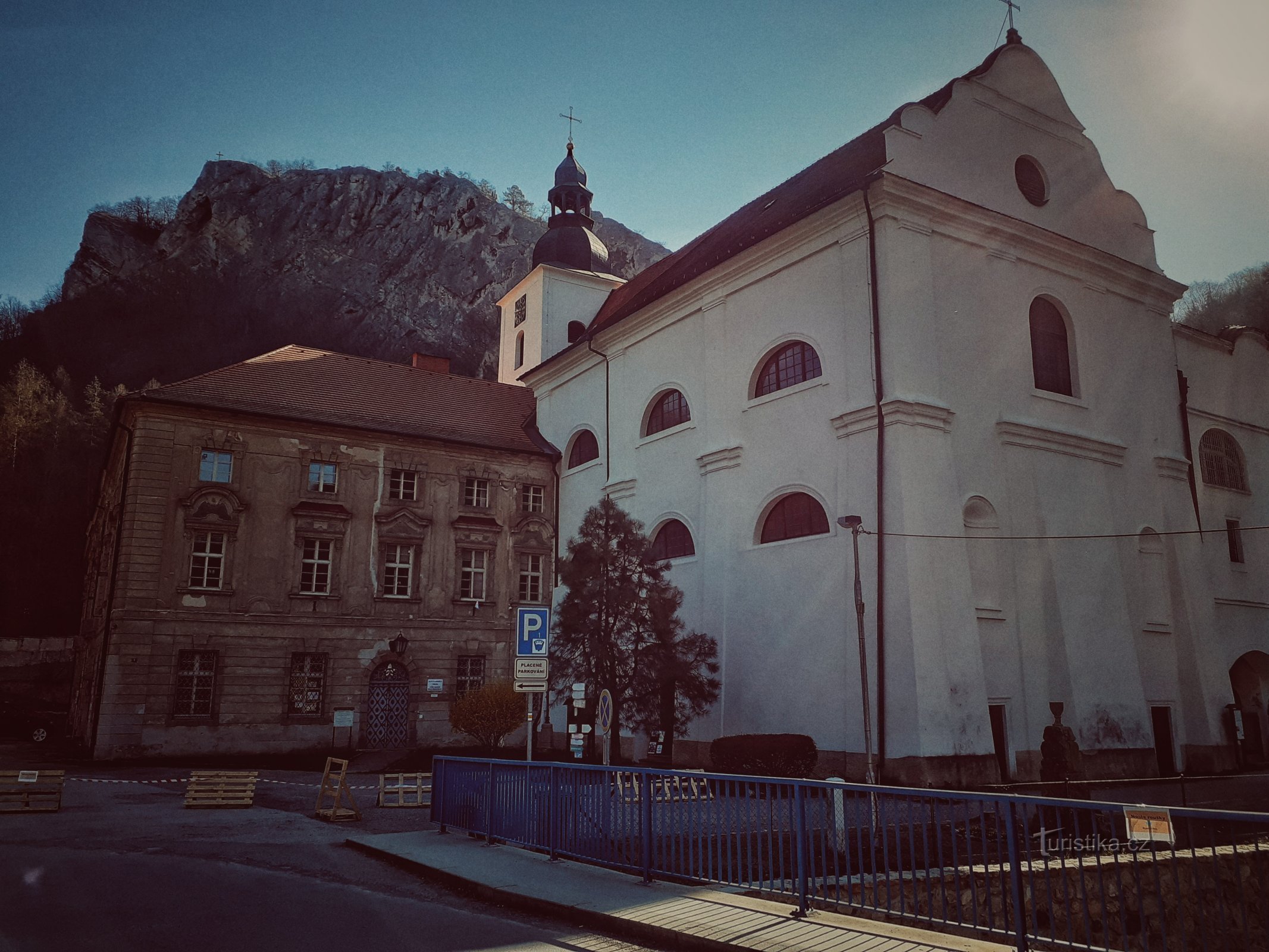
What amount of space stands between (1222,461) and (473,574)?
2298cm

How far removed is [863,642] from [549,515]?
16.3 m

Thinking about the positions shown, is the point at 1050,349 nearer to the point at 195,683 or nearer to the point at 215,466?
the point at 215,466

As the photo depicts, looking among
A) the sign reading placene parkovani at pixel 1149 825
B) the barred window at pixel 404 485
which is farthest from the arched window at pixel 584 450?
the sign reading placene parkovani at pixel 1149 825

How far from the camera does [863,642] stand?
16.7 meters

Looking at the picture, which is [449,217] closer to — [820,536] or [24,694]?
[24,694]

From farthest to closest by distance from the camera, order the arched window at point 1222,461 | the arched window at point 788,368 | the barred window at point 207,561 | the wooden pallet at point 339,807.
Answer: the arched window at point 1222,461 < the barred window at point 207,561 < the arched window at point 788,368 < the wooden pallet at point 339,807

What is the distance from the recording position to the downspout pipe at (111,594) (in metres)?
23.9

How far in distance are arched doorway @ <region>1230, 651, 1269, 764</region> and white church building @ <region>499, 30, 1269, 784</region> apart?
7cm

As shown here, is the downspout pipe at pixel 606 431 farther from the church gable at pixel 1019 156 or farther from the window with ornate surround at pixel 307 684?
the church gable at pixel 1019 156

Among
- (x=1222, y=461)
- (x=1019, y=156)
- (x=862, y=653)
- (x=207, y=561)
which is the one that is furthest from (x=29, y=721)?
(x=1222, y=461)

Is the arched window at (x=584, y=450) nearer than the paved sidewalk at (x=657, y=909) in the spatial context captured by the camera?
No

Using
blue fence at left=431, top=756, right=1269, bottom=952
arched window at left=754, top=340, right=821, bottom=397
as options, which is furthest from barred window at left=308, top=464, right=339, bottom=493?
blue fence at left=431, top=756, right=1269, bottom=952

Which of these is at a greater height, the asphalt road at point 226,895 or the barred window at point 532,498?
the barred window at point 532,498

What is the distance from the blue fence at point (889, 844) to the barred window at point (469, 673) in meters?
17.9
